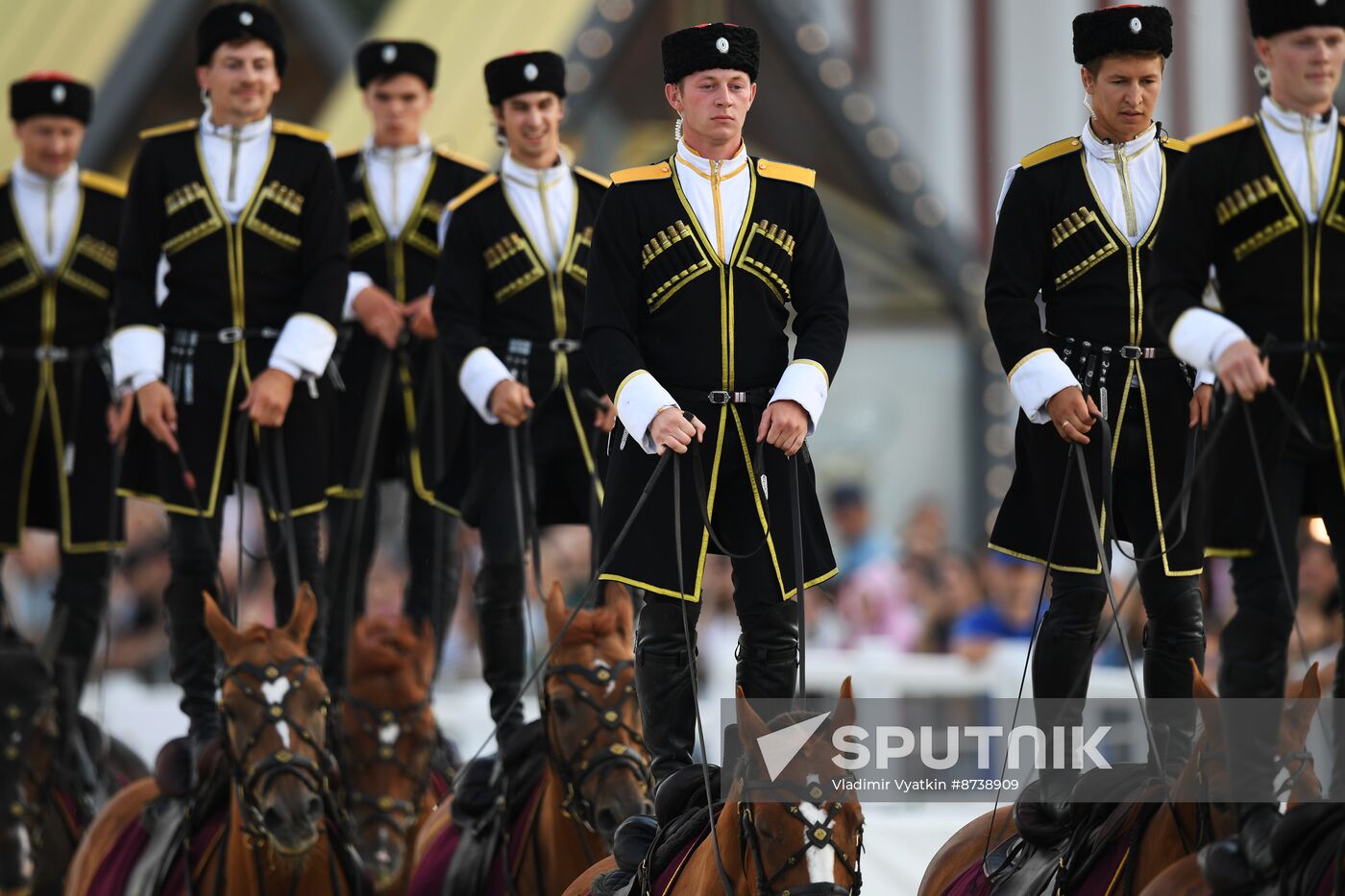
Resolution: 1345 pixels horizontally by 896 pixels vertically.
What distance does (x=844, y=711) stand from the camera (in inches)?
168

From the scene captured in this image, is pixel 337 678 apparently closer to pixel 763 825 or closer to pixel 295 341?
pixel 295 341

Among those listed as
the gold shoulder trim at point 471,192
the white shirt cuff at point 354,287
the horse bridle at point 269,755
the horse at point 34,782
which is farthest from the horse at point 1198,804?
the horse at point 34,782

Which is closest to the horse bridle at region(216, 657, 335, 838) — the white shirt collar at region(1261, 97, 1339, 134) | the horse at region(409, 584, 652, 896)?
the horse at region(409, 584, 652, 896)

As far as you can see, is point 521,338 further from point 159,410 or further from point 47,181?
point 47,181

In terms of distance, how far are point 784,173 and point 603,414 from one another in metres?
1.47

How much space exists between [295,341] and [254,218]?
1.28ft

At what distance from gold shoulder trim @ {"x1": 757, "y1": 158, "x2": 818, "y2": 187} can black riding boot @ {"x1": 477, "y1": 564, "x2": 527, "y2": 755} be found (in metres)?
1.68

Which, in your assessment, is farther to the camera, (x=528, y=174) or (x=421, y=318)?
(x=421, y=318)

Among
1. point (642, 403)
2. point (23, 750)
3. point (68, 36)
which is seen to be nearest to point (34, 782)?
point (23, 750)

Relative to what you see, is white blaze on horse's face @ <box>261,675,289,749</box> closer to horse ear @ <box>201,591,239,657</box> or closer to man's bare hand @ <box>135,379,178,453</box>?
horse ear @ <box>201,591,239,657</box>

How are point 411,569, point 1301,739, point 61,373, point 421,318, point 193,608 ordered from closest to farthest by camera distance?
point 1301,739, point 193,608, point 421,318, point 61,373, point 411,569

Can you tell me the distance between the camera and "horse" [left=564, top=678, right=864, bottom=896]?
13.3 feet

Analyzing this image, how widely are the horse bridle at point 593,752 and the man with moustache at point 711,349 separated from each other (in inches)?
29.3

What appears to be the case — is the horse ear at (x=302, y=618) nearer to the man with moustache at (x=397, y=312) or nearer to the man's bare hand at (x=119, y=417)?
the man's bare hand at (x=119, y=417)
